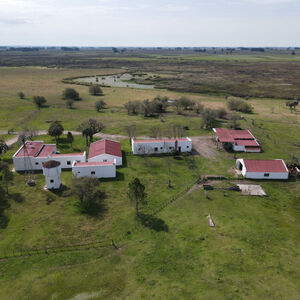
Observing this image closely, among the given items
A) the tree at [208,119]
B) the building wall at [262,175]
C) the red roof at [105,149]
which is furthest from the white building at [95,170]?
the tree at [208,119]

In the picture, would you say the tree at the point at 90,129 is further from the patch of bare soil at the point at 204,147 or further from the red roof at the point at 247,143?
the red roof at the point at 247,143

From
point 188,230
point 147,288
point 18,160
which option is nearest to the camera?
point 147,288

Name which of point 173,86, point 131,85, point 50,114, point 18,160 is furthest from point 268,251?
point 131,85

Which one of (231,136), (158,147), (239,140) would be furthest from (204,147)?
(158,147)

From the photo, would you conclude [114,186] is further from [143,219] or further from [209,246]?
[209,246]

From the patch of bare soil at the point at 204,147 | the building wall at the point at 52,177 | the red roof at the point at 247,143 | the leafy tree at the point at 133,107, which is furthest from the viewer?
the leafy tree at the point at 133,107
